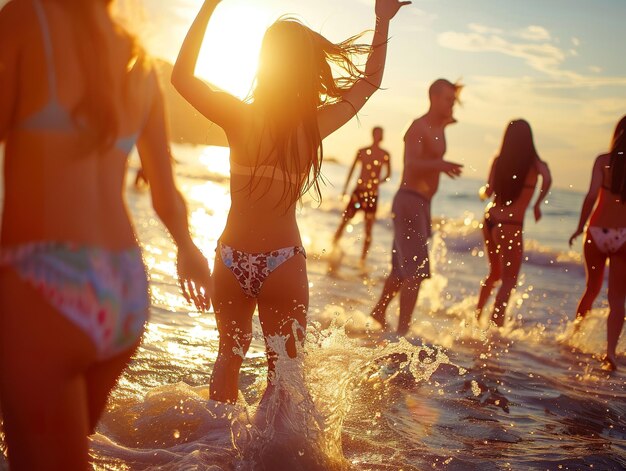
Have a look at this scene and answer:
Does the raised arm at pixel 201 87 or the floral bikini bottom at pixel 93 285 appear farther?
the raised arm at pixel 201 87

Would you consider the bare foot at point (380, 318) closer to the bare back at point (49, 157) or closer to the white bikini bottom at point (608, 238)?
the white bikini bottom at point (608, 238)

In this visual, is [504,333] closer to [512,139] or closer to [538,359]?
[538,359]

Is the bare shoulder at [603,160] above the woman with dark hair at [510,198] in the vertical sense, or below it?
above

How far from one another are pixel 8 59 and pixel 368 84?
7.36ft

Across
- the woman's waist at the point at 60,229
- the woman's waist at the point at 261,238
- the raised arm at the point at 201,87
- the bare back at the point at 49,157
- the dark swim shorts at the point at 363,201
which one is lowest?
the dark swim shorts at the point at 363,201

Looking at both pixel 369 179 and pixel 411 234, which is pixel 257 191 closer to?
pixel 411 234

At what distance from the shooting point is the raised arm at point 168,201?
86.0 inches

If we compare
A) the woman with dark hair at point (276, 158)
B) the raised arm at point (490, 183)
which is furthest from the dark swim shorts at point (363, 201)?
the woman with dark hair at point (276, 158)

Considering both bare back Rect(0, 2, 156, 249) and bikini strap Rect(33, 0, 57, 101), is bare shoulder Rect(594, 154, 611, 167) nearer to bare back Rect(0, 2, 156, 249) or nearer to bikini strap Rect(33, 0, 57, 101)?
bare back Rect(0, 2, 156, 249)

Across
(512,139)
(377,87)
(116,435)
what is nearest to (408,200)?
(512,139)

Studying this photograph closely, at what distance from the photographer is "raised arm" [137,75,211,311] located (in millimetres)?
2184

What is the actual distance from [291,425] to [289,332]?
18.5 inches

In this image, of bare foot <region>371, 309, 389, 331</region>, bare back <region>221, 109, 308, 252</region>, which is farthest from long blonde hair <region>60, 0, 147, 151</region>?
bare foot <region>371, 309, 389, 331</region>

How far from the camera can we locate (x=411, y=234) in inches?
303
